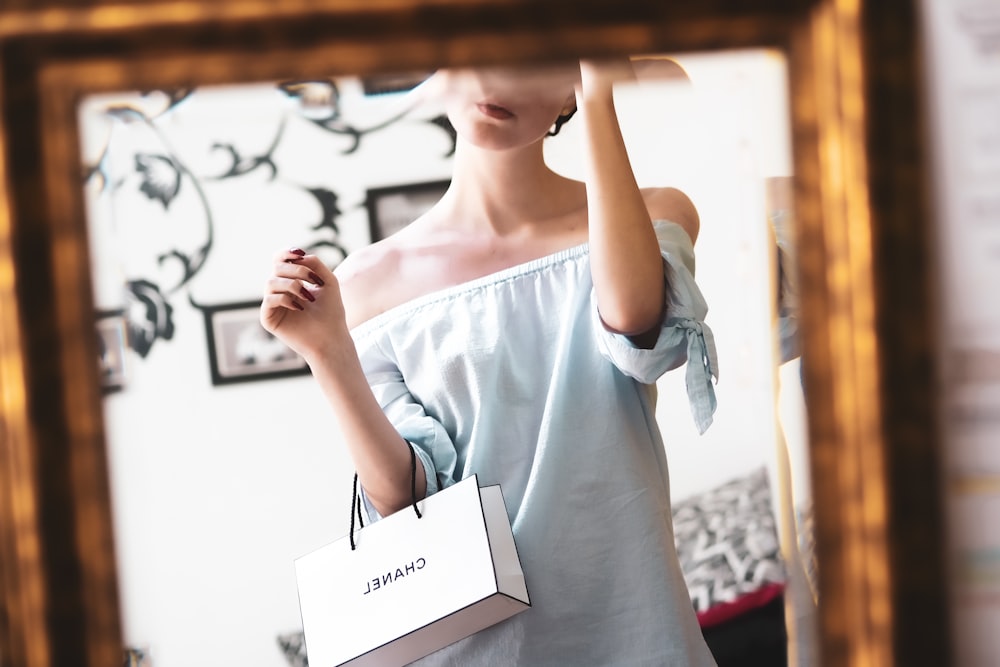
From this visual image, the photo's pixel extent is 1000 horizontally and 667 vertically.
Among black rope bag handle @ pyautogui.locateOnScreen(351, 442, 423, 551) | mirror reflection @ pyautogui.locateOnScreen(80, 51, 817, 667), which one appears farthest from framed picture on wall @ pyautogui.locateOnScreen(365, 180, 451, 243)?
black rope bag handle @ pyautogui.locateOnScreen(351, 442, 423, 551)

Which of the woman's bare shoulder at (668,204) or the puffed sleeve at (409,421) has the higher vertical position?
the woman's bare shoulder at (668,204)

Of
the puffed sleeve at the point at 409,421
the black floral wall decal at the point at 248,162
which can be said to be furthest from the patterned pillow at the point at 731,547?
the black floral wall decal at the point at 248,162

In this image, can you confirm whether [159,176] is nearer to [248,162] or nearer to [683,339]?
[248,162]

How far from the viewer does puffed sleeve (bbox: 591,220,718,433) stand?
38 cm

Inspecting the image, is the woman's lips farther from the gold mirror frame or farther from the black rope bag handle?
the black rope bag handle

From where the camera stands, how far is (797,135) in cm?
33

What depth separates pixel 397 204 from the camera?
385 mm

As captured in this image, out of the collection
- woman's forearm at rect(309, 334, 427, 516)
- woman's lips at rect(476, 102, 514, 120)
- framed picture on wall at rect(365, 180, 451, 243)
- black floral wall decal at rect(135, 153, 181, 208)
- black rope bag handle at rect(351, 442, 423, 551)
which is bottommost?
black rope bag handle at rect(351, 442, 423, 551)

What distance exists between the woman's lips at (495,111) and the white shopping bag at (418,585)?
0.17 m

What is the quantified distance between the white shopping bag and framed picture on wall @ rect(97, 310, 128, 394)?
118 millimetres

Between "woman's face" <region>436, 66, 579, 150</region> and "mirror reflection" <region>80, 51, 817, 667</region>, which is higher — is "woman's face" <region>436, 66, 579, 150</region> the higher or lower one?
the higher one

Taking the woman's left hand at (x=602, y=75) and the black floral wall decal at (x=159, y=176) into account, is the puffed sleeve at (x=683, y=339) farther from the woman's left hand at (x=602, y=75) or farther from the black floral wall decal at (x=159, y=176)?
the black floral wall decal at (x=159, y=176)

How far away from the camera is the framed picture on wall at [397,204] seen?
38 centimetres

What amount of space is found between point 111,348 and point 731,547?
0.28m
